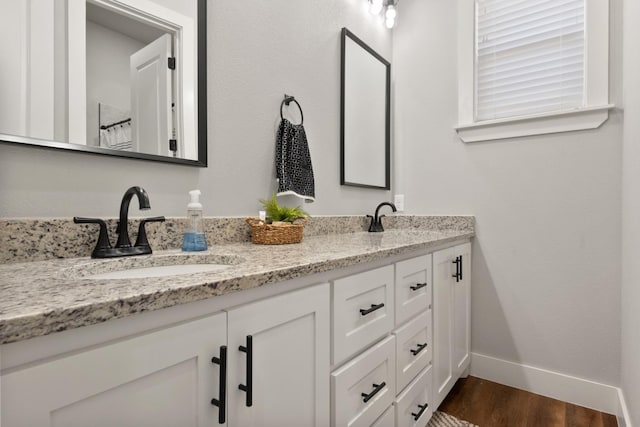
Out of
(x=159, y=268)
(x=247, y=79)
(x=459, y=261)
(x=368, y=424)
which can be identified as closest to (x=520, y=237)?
(x=459, y=261)

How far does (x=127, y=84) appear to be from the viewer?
1050mm

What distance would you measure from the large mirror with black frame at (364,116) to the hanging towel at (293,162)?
373 millimetres

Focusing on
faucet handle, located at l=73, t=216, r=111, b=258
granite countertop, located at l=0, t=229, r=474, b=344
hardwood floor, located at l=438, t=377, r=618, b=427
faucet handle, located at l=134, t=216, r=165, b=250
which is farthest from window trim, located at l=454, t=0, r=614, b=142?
faucet handle, located at l=73, t=216, r=111, b=258

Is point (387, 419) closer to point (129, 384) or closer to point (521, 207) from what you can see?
point (129, 384)

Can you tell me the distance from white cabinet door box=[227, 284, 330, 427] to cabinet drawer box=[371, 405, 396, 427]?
0.31 meters

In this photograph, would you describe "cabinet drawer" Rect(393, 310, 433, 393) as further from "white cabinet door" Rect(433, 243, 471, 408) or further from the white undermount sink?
the white undermount sink

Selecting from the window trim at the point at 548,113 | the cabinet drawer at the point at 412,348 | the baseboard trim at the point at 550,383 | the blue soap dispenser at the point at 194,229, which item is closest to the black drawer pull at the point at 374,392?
the cabinet drawer at the point at 412,348

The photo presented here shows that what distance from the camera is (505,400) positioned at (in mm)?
1782

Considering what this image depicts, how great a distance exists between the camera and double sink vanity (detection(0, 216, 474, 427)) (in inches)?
17.3

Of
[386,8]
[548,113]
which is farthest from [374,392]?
Answer: [386,8]

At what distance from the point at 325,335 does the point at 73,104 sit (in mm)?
919

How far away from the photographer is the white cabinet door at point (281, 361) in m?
0.65

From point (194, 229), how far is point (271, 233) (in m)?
0.28

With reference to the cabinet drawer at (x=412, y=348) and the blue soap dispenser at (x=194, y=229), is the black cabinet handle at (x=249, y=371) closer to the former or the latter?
the blue soap dispenser at (x=194, y=229)
